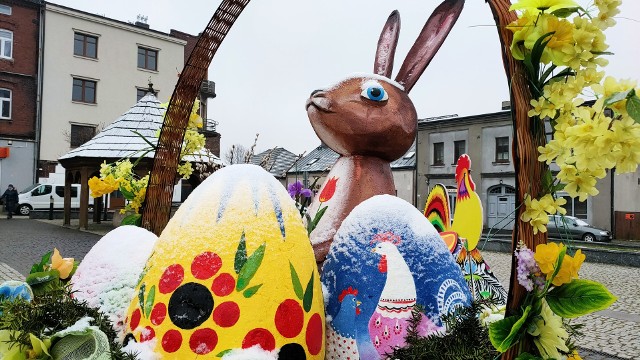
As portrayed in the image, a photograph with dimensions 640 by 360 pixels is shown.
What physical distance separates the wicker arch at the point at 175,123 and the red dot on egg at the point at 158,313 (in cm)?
100

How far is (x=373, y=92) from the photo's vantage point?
2477 millimetres

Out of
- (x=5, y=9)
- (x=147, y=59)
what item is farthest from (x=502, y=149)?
(x=5, y=9)

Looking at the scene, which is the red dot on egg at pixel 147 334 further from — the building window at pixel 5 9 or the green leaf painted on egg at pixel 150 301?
the building window at pixel 5 9

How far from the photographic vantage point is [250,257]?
1407mm

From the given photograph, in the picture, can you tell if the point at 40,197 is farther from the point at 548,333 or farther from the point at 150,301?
the point at 548,333

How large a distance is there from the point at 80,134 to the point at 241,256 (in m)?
24.4

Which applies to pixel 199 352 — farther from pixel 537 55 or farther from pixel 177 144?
pixel 177 144

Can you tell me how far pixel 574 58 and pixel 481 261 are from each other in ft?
8.35

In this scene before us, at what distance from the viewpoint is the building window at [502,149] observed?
2084 cm

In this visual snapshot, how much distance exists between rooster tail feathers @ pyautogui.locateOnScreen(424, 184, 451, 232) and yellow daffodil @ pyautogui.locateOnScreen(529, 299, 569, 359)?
248 centimetres

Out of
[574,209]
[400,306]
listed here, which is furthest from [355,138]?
[574,209]

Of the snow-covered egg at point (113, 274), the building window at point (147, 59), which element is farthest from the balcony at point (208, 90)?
the snow-covered egg at point (113, 274)

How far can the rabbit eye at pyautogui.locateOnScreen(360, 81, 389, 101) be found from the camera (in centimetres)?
247

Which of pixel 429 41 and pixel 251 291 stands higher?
pixel 429 41
